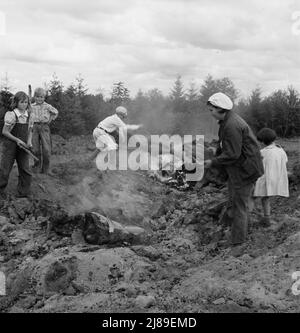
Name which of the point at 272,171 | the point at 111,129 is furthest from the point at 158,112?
the point at 272,171

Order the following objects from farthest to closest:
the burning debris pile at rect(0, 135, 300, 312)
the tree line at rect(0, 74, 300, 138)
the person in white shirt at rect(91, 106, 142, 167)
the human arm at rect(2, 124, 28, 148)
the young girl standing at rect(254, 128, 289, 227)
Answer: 1. the tree line at rect(0, 74, 300, 138)
2. the person in white shirt at rect(91, 106, 142, 167)
3. the human arm at rect(2, 124, 28, 148)
4. the young girl standing at rect(254, 128, 289, 227)
5. the burning debris pile at rect(0, 135, 300, 312)

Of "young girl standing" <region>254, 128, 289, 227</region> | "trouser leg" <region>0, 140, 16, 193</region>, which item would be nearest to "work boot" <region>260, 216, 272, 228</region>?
"young girl standing" <region>254, 128, 289, 227</region>

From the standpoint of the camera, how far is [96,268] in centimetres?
527

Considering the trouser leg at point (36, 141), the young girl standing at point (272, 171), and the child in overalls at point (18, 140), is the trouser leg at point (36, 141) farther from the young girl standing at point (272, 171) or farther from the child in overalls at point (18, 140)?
the young girl standing at point (272, 171)

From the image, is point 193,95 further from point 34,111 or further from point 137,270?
point 137,270

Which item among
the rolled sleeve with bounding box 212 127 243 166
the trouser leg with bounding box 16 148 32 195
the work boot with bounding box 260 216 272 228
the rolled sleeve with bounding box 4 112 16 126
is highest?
the rolled sleeve with bounding box 4 112 16 126

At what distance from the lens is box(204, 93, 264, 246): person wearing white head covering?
17.7ft

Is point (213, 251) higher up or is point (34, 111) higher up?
point (34, 111)

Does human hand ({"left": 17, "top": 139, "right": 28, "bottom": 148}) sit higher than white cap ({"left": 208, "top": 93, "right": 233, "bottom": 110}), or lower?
lower

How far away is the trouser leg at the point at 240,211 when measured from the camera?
5.59m

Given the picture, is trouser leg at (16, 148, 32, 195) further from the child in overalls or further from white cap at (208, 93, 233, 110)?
white cap at (208, 93, 233, 110)

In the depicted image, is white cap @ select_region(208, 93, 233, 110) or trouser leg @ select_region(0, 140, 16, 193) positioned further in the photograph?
trouser leg @ select_region(0, 140, 16, 193)

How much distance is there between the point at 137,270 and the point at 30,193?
349 centimetres

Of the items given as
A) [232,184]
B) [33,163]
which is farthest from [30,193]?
[232,184]
